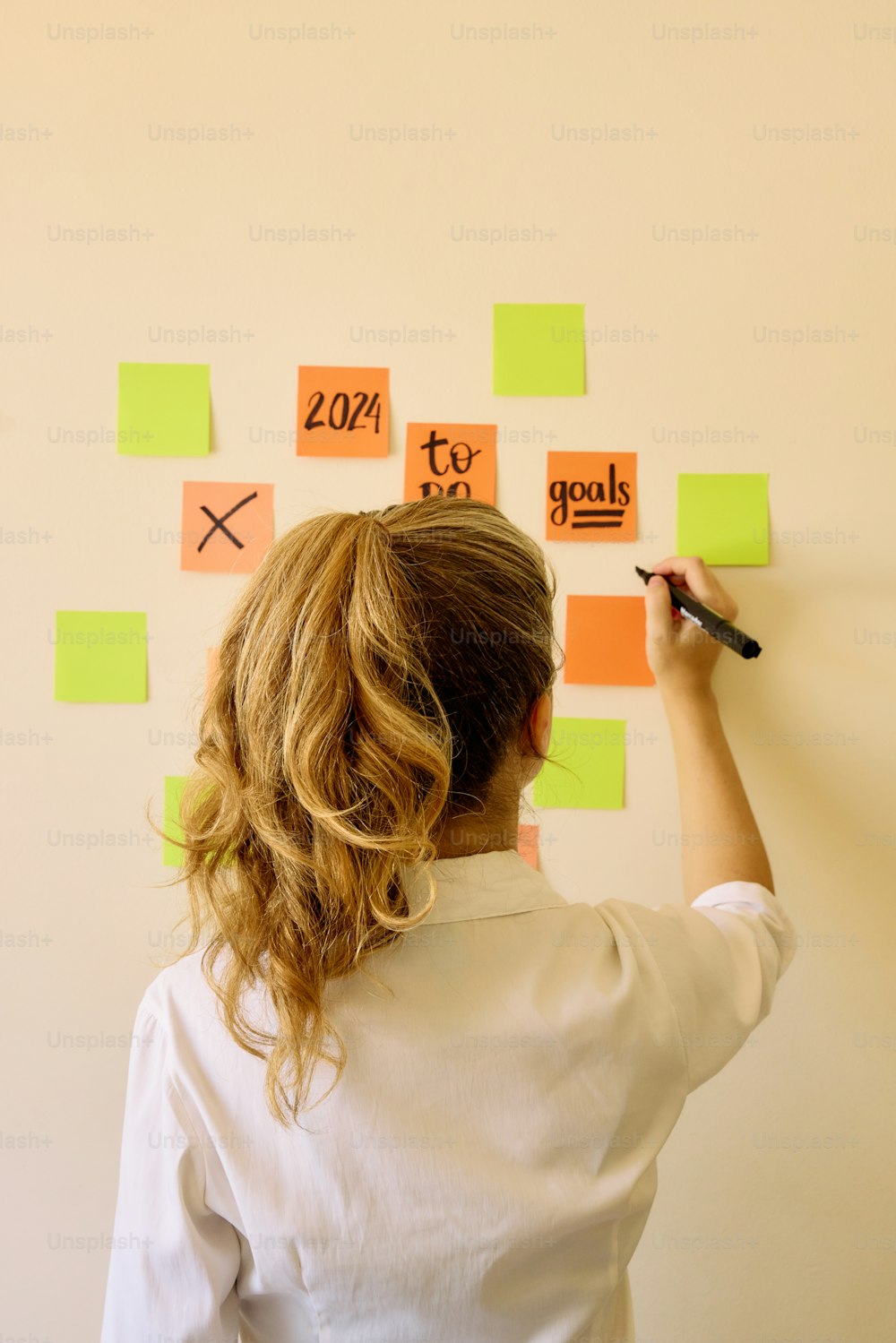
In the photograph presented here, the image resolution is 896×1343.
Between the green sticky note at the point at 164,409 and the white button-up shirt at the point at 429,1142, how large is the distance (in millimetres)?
517

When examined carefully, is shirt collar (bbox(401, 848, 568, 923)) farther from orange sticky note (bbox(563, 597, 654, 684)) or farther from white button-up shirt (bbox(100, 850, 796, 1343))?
orange sticky note (bbox(563, 597, 654, 684))

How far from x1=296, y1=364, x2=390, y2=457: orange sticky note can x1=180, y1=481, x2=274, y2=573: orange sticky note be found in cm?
7

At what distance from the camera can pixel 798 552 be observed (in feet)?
2.97

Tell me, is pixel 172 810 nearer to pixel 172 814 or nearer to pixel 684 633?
pixel 172 814

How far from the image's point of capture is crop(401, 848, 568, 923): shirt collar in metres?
0.61

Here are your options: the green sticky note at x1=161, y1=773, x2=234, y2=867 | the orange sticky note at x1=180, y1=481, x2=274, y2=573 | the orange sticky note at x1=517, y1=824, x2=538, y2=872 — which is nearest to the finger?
the orange sticky note at x1=517, y1=824, x2=538, y2=872

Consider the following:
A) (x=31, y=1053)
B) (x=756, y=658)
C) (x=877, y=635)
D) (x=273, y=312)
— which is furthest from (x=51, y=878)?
(x=877, y=635)

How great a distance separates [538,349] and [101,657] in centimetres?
51

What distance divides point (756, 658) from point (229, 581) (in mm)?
509

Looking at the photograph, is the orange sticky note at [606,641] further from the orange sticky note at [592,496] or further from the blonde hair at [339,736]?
the blonde hair at [339,736]

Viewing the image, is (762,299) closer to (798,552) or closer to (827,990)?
(798,552)

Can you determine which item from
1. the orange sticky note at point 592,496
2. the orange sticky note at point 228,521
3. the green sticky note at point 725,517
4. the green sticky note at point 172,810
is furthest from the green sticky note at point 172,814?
the green sticky note at point 725,517

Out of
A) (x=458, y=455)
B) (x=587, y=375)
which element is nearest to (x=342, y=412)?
(x=458, y=455)

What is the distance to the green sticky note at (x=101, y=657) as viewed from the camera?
0.94 m
